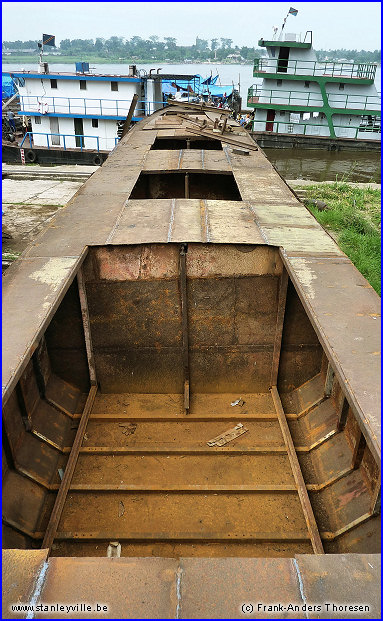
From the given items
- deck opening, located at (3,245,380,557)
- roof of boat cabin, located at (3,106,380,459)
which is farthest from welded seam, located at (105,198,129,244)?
deck opening, located at (3,245,380,557)

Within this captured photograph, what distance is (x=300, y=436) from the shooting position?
5359 mm

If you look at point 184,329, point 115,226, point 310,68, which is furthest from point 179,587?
point 310,68

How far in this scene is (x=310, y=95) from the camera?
31.4m

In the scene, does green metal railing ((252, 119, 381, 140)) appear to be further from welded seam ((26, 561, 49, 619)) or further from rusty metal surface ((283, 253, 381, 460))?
welded seam ((26, 561, 49, 619))

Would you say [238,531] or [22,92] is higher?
[22,92]

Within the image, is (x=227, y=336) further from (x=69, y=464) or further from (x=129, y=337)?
(x=69, y=464)

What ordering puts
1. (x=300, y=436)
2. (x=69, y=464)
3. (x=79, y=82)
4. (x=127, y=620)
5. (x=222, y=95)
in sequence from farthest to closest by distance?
1. (x=222, y=95)
2. (x=79, y=82)
3. (x=300, y=436)
4. (x=69, y=464)
5. (x=127, y=620)

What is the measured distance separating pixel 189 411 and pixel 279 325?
1630 mm

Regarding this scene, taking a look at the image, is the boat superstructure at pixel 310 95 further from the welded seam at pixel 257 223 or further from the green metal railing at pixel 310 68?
the welded seam at pixel 257 223

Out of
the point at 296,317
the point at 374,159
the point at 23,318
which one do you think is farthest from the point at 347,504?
the point at 374,159

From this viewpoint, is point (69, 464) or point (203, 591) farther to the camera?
point (69, 464)

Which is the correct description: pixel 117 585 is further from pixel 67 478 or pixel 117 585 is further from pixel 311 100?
pixel 311 100

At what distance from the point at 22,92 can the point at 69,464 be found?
27405 millimetres

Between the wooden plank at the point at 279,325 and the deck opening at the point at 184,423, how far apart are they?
25 millimetres
